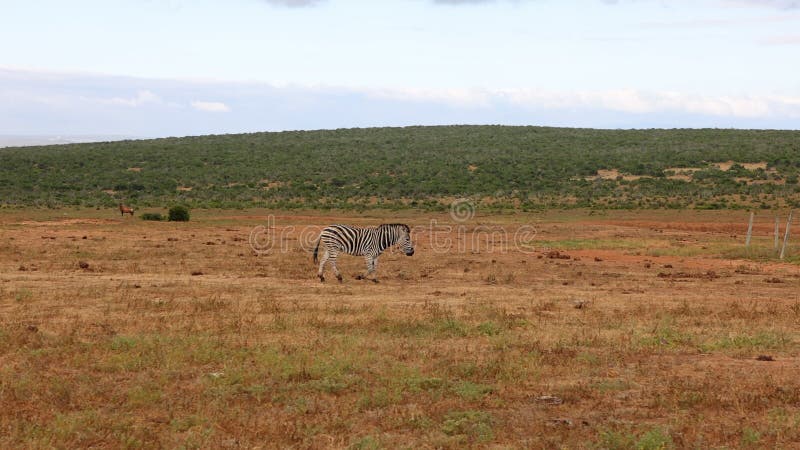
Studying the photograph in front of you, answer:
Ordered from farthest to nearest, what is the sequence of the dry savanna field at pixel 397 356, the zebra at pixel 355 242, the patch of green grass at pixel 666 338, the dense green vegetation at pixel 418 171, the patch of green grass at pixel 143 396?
the dense green vegetation at pixel 418 171 < the zebra at pixel 355 242 < the patch of green grass at pixel 666 338 < the patch of green grass at pixel 143 396 < the dry savanna field at pixel 397 356

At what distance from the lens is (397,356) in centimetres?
1225

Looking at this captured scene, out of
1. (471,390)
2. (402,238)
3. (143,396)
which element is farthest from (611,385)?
(402,238)

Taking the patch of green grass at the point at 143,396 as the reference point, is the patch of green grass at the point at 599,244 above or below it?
below

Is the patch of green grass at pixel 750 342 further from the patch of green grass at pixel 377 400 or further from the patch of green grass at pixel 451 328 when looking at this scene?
the patch of green grass at pixel 377 400

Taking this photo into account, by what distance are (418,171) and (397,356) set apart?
209 feet

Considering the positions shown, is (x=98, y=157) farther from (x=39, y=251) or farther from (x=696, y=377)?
(x=696, y=377)

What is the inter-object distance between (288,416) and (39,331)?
603cm

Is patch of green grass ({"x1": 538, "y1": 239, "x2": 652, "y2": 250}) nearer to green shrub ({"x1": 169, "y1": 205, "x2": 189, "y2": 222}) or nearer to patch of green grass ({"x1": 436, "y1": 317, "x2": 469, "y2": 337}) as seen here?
patch of green grass ({"x1": 436, "y1": 317, "x2": 469, "y2": 337})

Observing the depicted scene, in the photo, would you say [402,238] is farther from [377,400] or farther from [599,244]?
[377,400]

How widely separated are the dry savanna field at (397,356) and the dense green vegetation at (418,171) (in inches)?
1380

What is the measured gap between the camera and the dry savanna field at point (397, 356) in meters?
9.07

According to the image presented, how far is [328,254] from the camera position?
71.6 ft

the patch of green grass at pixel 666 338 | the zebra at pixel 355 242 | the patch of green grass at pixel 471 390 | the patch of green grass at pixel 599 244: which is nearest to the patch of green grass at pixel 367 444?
the patch of green grass at pixel 471 390

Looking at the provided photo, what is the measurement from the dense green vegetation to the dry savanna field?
115 ft
